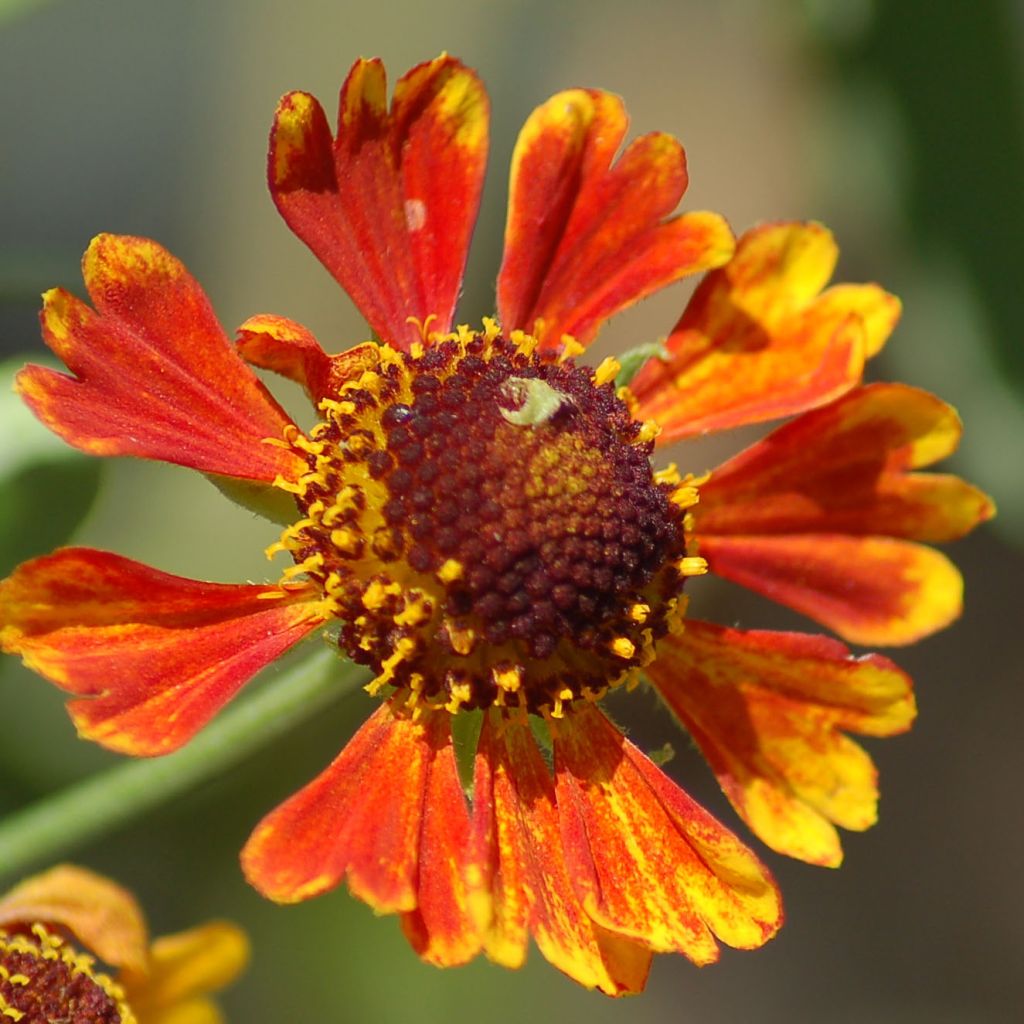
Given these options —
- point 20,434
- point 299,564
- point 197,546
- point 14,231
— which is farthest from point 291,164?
point 14,231

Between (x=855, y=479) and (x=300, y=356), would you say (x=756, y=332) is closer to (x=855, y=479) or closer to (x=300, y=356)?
(x=855, y=479)

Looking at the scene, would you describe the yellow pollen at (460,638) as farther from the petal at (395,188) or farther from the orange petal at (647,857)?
the petal at (395,188)

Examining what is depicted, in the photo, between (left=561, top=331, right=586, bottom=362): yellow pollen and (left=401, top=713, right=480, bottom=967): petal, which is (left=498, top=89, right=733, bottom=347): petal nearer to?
(left=561, top=331, right=586, bottom=362): yellow pollen

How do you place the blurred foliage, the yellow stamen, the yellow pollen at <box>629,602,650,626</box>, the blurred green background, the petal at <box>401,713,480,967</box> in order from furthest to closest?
the blurred green background
the blurred foliage
the yellow stamen
the yellow pollen at <box>629,602,650,626</box>
the petal at <box>401,713,480,967</box>

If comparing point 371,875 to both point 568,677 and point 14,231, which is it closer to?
point 568,677

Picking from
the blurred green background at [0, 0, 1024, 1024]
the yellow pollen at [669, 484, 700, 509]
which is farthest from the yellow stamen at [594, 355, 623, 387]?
the blurred green background at [0, 0, 1024, 1024]
